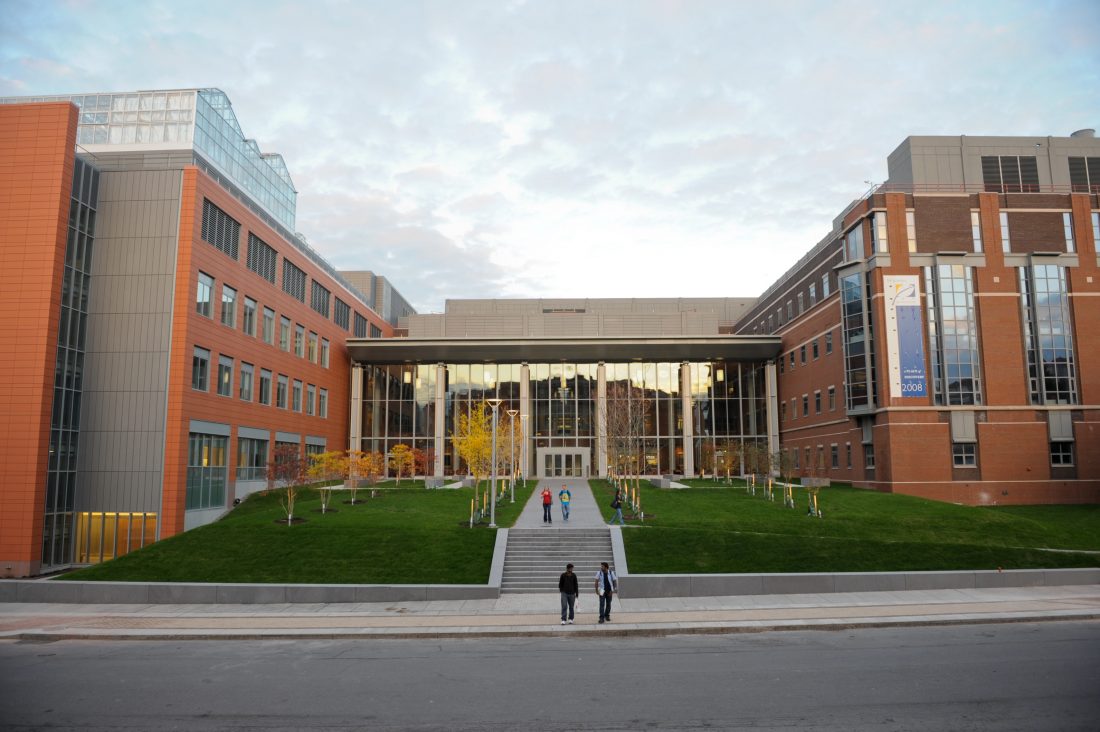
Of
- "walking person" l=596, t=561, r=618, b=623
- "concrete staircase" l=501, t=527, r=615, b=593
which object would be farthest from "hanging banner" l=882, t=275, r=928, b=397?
"walking person" l=596, t=561, r=618, b=623

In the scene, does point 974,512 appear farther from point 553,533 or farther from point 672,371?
point 672,371

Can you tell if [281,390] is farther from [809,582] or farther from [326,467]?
[809,582]

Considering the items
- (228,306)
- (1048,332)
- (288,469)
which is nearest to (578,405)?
(228,306)

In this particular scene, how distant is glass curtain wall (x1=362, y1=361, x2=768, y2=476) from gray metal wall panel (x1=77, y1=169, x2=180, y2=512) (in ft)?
98.5

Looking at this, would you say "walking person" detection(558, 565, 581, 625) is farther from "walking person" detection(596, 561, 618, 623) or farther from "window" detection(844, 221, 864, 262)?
"window" detection(844, 221, 864, 262)

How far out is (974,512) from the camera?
33.6 m

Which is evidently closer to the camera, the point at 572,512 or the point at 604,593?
the point at 604,593

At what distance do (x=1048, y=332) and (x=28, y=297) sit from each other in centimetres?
5914

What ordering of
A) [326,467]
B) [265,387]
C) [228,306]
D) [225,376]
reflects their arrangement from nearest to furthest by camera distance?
[326,467] < [225,376] < [228,306] < [265,387]

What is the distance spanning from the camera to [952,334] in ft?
153

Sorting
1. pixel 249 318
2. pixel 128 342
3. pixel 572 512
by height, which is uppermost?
pixel 249 318

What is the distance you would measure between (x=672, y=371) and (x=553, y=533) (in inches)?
1514

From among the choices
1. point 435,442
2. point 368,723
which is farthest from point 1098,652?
point 435,442

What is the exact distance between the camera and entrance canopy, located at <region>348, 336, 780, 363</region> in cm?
6266
